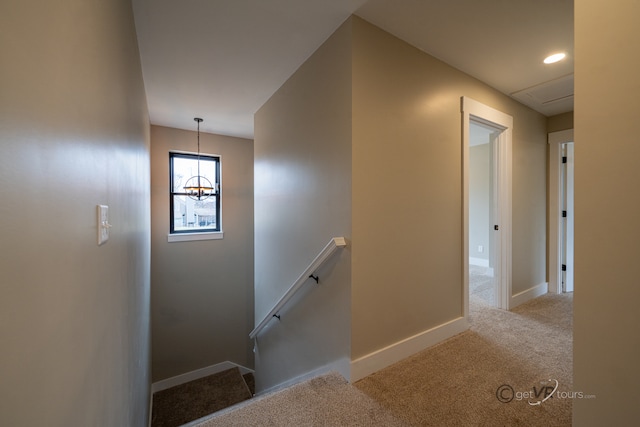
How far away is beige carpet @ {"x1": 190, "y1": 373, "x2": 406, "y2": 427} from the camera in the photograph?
4.49 ft

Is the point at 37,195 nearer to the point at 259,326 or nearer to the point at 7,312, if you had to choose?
the point at 7,312

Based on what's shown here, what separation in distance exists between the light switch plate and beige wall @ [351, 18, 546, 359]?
1.26 m

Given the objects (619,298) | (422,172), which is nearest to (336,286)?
(422,172)

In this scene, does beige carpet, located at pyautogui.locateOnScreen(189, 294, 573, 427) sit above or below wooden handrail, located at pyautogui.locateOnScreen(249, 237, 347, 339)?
below

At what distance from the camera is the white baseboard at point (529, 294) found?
9.38 ft

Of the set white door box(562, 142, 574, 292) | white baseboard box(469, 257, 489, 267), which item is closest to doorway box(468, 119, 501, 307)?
white baseboard box(469, 257, 489, 267)

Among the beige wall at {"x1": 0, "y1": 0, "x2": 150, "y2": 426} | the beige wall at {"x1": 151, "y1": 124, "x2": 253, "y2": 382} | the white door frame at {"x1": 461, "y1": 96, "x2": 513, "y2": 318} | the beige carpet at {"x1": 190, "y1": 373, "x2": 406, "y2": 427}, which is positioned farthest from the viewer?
the beige wall at {"x1": 151, "y1": 124, "x2": 253, "y2": 382}

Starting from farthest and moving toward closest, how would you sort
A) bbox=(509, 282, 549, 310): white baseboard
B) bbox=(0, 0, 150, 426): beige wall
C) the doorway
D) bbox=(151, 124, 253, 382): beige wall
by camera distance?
the doorway, bbox=(151, 124, 253, 382): beige wall, bbox=(509, 282, 549, 310): white baseboard, bbox=(0, 0, 150, 426): beige wall

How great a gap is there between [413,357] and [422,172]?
1.44 m

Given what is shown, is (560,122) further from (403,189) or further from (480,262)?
(403,189)

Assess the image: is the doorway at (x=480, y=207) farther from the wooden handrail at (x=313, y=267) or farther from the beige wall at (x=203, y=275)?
the beige wall at (x=203, y=275)

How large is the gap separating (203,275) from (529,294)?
15.2ft

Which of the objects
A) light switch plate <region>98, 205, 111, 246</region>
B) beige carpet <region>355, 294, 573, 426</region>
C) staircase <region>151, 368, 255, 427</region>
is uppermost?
light switch plate <region>98, 205, 111, 246</region>

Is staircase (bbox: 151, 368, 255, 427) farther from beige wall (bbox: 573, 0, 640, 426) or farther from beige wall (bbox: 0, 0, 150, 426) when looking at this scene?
beige wall (bbox: 573, 0, 640, 426)
